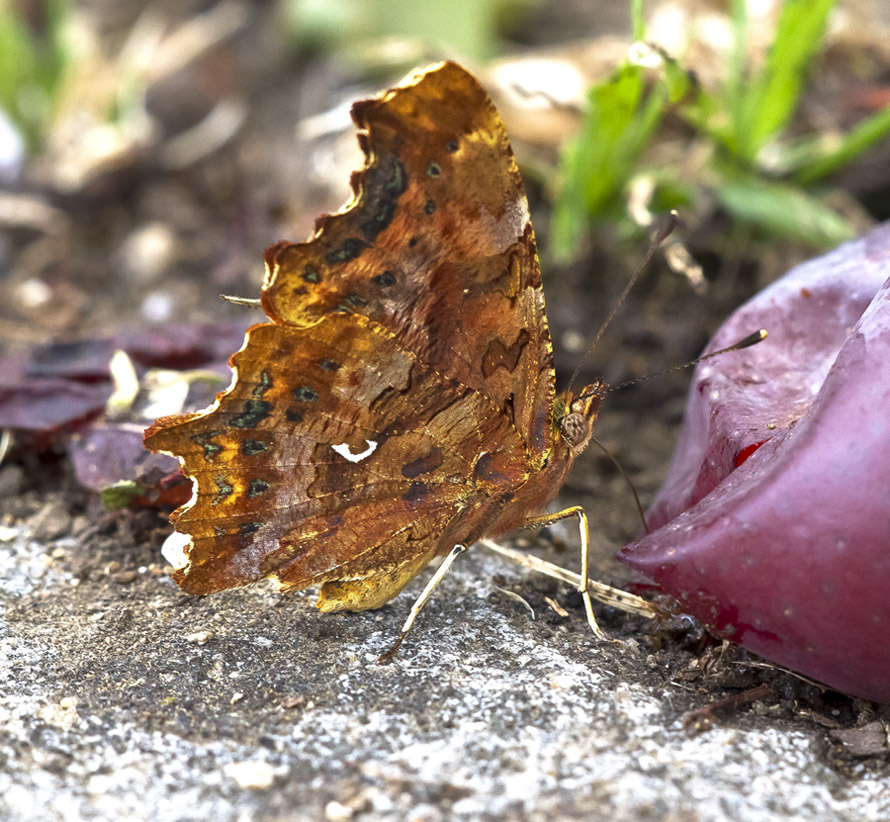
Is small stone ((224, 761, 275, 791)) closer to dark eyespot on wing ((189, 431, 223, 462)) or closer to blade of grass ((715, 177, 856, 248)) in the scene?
dark eyespot on wing ((189, 431, 223, 462))

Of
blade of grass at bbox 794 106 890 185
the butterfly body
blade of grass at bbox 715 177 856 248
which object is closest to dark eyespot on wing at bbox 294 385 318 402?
the butterfly body

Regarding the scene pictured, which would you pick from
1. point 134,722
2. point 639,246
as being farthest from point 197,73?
point 134,722

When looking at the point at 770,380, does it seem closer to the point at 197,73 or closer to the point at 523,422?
the point at 523,422

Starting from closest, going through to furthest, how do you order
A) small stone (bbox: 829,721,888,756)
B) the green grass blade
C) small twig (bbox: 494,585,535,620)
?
small stone (bbox: 829,721,888,756), small twig (bbox: 494,585,535,620), the green grass blade

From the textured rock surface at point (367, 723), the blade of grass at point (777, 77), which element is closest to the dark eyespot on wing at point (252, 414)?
the textured rock surface at point (367, 723)

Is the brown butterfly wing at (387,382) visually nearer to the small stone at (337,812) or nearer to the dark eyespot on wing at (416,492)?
the dark eyespot on wing at (416,492)

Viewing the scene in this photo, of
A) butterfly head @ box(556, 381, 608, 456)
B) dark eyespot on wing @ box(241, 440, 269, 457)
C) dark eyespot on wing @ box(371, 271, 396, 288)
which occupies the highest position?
dark eyespot on wing @ box(371, 271, 396, 288)

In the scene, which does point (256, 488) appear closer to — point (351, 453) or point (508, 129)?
point (351, 453)
